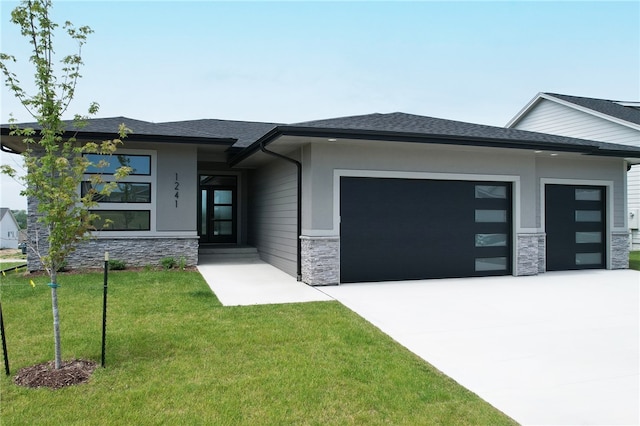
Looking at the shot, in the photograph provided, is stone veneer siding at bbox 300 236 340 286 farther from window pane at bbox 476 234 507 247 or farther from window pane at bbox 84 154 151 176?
window pane at bbox 84 154 151 176

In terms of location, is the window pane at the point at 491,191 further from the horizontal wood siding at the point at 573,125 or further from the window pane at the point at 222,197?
the horizontal wood siding at the point at 573,125

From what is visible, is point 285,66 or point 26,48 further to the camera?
point 285,66

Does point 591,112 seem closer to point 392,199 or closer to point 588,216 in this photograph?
point 588,216

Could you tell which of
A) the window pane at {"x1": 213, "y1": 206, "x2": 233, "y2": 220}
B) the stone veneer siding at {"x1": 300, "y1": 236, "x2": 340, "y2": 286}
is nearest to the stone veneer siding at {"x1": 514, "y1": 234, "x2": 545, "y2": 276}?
the stone veneer siding at {"x1": 300, "y1": 236, "x2": 340, "y2": 286}

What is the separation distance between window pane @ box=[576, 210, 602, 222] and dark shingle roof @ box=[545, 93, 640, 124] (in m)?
7.31

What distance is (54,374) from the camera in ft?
12.3

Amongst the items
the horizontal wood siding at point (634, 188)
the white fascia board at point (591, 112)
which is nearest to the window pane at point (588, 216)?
the white fascia board at point (591, 112)

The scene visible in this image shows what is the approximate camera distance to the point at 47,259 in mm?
3801

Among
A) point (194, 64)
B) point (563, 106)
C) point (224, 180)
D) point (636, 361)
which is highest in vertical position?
point (194, 64)

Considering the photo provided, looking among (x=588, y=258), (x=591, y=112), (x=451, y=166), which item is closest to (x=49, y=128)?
(x=451, y=166)

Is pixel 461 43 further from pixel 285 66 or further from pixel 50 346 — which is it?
pixel 50 346

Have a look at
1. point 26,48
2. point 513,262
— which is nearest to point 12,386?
point 26,48

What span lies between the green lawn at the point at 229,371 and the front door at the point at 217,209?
26.1 feet

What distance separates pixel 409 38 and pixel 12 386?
539 inches
